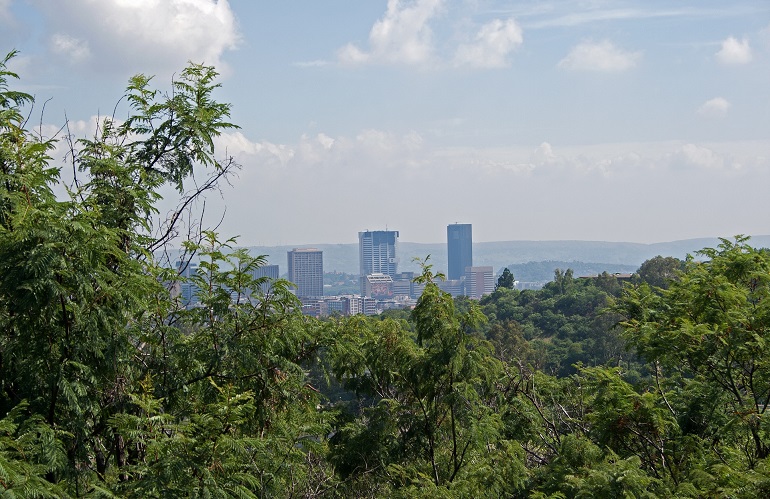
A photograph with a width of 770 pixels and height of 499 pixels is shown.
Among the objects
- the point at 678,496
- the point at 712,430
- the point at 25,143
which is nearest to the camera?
the point at 678,496

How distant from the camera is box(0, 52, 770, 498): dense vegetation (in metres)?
4.87

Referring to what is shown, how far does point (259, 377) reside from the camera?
6.62m

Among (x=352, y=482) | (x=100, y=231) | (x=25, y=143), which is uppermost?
(x=25, y=143)

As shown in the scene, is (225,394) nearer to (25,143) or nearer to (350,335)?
(25,143)

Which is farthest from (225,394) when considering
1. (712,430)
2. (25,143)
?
(712,430)

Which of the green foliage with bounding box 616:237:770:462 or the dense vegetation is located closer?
the dense vegetation

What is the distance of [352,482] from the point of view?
9.70 metres

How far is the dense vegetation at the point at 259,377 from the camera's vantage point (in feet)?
16.0

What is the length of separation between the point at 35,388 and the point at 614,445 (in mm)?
5035

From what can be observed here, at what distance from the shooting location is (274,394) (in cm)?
671

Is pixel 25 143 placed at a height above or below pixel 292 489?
above

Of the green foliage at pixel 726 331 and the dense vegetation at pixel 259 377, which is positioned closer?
the dense vegetation at pixel 259 377

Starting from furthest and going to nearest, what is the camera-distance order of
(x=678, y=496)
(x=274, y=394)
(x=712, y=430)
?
(x=712, y=430), (x=274, y=394), (x=678, y=496)

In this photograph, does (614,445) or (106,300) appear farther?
(614,445)
